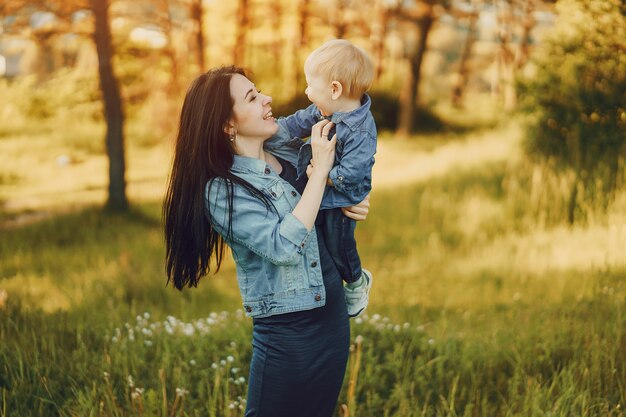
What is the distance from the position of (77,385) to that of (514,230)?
5.20 m

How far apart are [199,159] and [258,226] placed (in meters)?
0.33

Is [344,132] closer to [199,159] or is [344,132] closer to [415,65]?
[199,159]

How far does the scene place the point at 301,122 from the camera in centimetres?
265

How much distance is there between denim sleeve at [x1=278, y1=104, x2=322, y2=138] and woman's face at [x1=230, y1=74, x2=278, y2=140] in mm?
306

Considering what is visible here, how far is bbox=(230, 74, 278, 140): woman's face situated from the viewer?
7.48 ft

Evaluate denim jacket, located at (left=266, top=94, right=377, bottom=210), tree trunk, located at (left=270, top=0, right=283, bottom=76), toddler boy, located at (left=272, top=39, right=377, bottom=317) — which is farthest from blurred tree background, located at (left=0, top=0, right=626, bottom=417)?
tree trunk, located at (left=270, top=0, right=283, bottom=76)

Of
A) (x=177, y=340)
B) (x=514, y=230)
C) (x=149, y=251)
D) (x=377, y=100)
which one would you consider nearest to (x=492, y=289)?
(x=514, y=230)

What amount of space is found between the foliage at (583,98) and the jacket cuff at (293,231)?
5219mm

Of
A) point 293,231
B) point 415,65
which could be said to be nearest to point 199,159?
point 293,231

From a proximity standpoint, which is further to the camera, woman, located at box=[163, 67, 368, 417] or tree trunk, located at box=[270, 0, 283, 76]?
tree trunk, located at box=[270, 0, 283, 76]

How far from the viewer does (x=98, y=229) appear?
305 inches

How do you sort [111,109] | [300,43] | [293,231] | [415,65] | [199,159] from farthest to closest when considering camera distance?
[300,43] → [415,65] → [111,109] → [199,159] → [293,231]

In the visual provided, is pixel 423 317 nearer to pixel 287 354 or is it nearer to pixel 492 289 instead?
pixel 492 289

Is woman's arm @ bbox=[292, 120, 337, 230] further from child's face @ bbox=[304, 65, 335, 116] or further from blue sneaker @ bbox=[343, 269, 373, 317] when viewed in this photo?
blue sneaker @ bbox=[343, 269, 373, 317]
